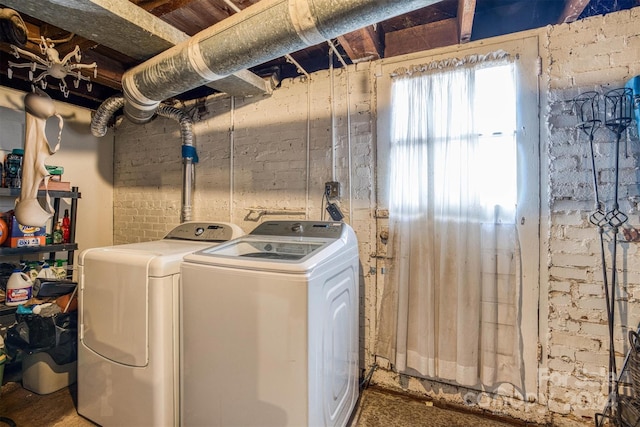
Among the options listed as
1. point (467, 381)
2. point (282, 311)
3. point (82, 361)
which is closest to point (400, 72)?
point (282, 311)

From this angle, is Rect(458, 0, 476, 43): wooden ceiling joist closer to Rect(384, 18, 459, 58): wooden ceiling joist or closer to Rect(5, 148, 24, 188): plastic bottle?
Rect(384, 18, 459, 58): wooden ceiling joist

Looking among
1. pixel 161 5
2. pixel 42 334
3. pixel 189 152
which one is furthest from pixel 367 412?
→ pixel 161 5

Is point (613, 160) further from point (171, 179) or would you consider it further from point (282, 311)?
point (171, 179)

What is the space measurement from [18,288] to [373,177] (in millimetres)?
2644

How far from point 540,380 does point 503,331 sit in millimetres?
346

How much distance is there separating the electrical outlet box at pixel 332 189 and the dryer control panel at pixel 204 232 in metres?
0.77

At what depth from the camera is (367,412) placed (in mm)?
1966

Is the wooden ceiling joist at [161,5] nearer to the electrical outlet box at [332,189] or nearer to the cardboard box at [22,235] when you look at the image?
the electrical outlet box at [332,189]

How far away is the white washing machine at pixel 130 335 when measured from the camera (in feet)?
5.15

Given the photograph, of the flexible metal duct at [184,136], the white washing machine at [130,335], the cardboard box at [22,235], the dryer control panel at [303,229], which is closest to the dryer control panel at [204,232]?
the dryer control panel at [303,229]

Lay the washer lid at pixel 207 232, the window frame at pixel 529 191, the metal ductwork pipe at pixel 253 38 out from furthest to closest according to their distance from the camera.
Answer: the washer lid at pixel 207 232
the window frame at pixel 529 191
the metal ductwork pipe at pixel 253 38

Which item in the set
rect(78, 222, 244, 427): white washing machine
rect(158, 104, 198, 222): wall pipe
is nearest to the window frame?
rect(78, 222, 244, 427): white washing machine

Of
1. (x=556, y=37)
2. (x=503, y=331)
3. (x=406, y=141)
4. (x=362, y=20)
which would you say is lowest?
(x=503, y=331)

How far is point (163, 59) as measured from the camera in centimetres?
178
